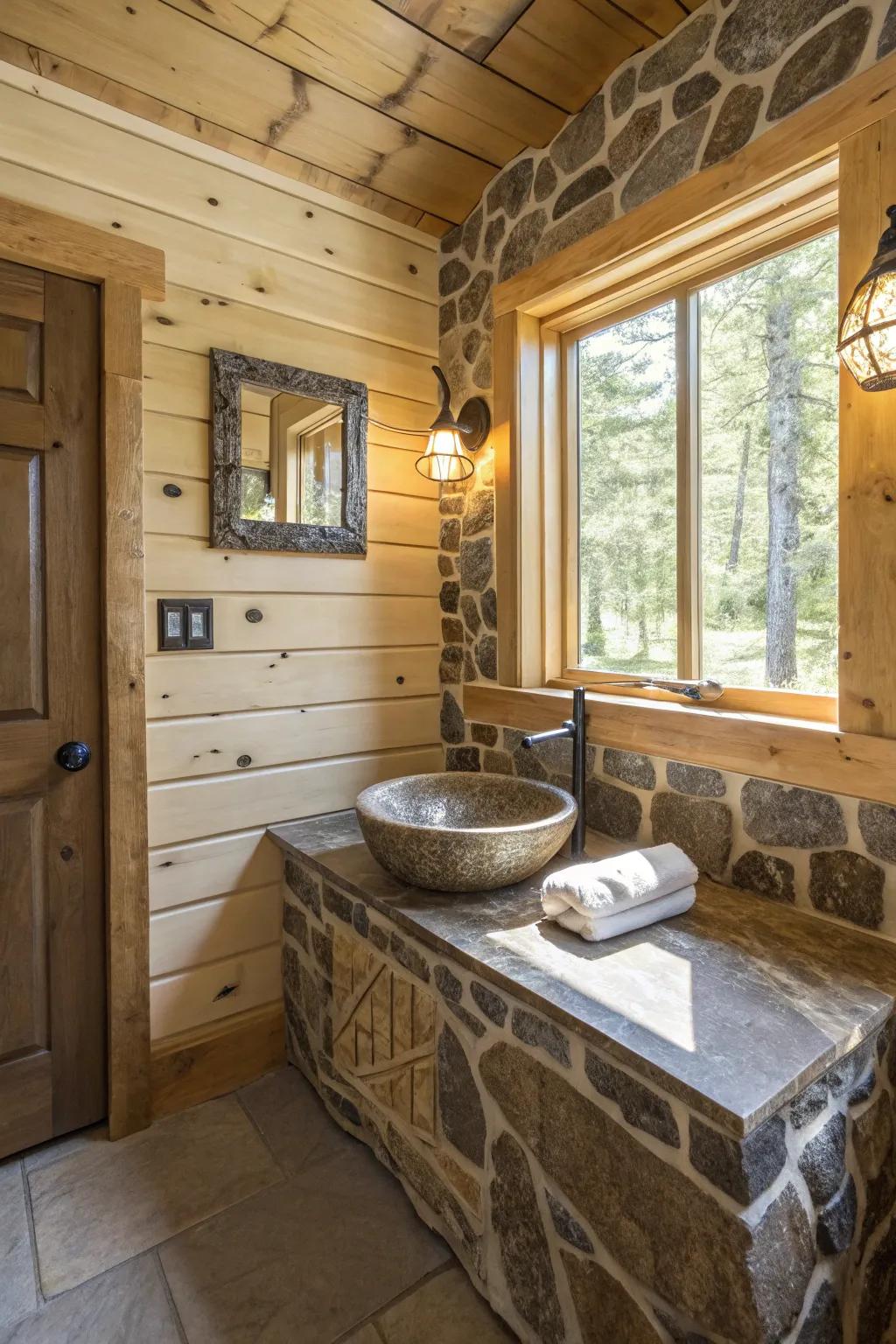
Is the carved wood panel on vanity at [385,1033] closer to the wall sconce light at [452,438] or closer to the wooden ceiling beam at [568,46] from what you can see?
the wall sconce light at [452,438]

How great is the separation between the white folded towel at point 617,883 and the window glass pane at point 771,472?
50cm

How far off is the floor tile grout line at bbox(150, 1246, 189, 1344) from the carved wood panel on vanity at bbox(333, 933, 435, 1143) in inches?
19.8

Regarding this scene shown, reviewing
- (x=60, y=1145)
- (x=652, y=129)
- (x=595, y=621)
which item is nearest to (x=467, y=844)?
(x=595, y=621)

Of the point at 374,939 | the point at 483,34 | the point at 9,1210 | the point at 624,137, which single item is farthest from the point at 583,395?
the point at 9,1210

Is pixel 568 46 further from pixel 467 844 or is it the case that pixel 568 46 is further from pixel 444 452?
pixel 467 844

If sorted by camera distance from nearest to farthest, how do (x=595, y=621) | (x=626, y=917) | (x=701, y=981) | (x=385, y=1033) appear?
(x=701, y=981), (x=626, y=917), (x=385, y=1033), (x=595, y=621)

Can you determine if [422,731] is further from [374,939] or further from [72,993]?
[72,993]

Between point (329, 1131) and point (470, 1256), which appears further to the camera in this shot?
point (329, 1131)

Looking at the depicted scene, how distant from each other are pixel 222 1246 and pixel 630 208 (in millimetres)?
2520

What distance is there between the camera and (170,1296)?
1347 millimetres

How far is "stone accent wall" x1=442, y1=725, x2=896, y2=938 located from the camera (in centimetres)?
129

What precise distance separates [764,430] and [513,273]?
92 centimetres

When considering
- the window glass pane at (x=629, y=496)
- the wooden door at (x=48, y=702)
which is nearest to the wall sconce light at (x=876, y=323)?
the window glass pane at (x=629, y=496)

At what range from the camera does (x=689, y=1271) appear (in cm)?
93
